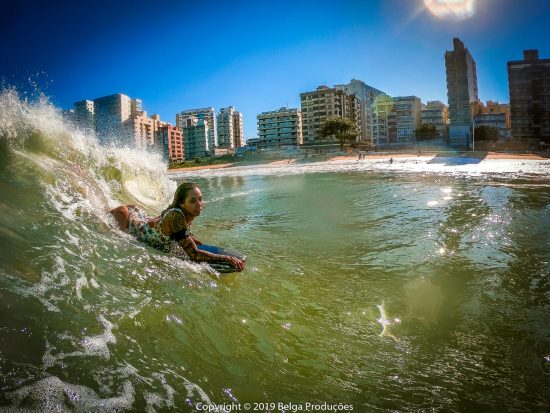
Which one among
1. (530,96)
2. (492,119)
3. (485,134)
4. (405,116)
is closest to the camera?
(485,134)

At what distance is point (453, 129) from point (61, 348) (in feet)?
364

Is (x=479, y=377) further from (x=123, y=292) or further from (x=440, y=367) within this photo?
(x=123, y=292)

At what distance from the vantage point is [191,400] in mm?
1952

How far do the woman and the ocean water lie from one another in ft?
0.72

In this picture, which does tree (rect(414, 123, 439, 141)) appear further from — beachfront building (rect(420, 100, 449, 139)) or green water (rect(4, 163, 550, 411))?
green water (rect(4, 163, 550, 411))

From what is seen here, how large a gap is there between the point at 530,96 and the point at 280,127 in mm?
85828

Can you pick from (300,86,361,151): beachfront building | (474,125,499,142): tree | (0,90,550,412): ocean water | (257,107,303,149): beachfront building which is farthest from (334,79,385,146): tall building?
(0,90,550,412): ocean water

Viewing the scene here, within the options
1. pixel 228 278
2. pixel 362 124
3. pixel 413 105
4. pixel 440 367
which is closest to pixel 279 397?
pixel 440 367

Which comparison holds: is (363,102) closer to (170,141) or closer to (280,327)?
(170,141)

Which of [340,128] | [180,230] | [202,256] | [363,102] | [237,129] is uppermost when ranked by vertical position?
[363,102]

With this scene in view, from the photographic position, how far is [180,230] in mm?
4273

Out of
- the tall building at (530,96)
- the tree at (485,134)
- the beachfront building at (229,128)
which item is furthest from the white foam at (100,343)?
the beachfront building at (229,128)

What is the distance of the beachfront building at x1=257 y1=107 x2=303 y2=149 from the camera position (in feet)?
442

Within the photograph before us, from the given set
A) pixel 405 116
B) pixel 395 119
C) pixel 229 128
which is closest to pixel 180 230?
pixel 405 116
